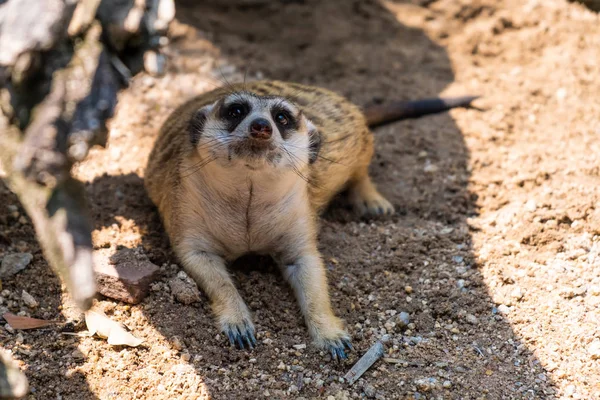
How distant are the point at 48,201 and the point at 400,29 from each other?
165 inches

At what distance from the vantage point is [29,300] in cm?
279

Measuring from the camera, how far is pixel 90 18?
2.09m

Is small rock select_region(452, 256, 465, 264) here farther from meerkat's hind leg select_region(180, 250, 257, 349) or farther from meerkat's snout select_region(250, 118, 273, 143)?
meerkat's snout select_region(250, 118, 273, 143)

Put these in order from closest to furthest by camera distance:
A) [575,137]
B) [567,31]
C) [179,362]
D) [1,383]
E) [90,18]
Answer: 1. [1,383]
2. [90,18]
3. [179,362]
4. [575,137]
5. [567,31]

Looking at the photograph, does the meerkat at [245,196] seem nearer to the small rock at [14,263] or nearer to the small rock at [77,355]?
the small rock at [77,355]

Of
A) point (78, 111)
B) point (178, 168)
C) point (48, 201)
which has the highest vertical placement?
point (78, 111)

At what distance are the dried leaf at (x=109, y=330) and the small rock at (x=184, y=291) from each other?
0.29m

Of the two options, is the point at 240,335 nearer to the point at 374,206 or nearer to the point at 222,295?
the point at 222,295

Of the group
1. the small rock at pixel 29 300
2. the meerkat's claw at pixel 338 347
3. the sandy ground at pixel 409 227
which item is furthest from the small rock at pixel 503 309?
the small rock at pixel 29 300

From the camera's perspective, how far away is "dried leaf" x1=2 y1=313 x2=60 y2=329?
2.64 m

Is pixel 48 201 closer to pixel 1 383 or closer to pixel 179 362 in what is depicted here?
pixel 1 383

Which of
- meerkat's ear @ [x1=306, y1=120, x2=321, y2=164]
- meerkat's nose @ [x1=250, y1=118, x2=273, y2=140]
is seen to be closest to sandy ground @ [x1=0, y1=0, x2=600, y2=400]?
meerkat's ear @ [x1=306, y1=120, x2=321, y2=164]

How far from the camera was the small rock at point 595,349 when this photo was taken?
8.38ft

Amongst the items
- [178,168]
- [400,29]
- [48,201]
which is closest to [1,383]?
[48,201]
